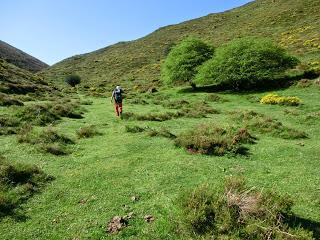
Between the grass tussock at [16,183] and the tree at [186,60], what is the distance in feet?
127

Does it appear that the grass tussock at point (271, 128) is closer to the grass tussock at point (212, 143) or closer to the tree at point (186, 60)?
the grass tussock at point (212, 143)

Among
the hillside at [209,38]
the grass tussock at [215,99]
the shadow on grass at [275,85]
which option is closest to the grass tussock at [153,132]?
the grass tussock at [215,99]

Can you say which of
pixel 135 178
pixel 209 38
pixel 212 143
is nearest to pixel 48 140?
pixel 135 178

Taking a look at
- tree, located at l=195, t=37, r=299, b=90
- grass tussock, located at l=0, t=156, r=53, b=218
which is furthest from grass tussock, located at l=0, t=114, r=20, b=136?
tree, located at l=195, t=37, r=299, b=90

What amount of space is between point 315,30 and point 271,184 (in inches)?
2740

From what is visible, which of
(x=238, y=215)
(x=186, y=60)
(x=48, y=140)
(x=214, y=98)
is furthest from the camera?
(x=186, y=60)

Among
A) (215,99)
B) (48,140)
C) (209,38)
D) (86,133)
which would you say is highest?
(209,38)

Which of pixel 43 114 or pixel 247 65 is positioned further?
pixel 247 65

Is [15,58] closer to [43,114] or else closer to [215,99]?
[215,99]

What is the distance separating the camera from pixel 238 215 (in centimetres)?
957

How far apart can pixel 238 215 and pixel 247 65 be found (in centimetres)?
3551

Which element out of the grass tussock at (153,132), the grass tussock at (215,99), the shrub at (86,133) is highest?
the shrub at (86,133)

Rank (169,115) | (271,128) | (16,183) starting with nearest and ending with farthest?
(16,183) < (271,128) < (169,115)

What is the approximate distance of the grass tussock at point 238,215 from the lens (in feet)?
29.6
